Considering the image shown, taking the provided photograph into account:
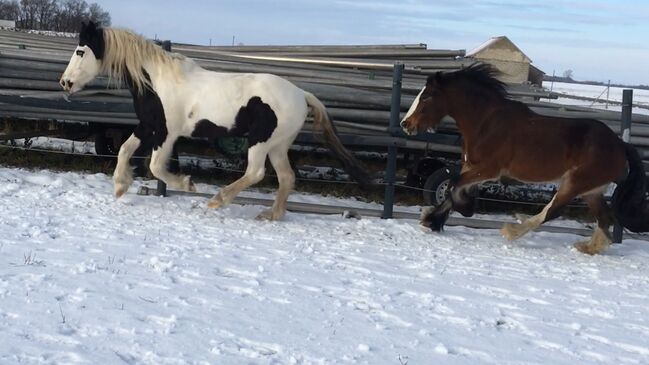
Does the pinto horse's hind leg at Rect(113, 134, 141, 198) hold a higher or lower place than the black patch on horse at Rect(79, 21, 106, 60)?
lower

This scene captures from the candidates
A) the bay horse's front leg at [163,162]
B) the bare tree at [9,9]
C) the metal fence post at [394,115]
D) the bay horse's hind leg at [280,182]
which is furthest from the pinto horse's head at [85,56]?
the bare tree at [9,9]

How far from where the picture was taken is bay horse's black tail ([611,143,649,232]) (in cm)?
710

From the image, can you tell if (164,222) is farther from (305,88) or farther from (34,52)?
(34,52)

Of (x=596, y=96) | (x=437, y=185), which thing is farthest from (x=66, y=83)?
(x=596, y=96)

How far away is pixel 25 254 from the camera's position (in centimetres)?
498

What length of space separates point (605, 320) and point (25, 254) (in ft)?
12.9

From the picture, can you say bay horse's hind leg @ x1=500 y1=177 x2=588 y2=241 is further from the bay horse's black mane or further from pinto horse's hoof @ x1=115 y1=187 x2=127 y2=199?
pinto horse's hoof @ x1=115 y1=187 x2=127 y2=199

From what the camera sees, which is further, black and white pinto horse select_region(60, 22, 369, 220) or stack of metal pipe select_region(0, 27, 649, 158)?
stack of metal pipe select_region(0, 27, 649, 158)

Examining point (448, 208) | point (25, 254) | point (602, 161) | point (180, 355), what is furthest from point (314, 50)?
point (180, 355)

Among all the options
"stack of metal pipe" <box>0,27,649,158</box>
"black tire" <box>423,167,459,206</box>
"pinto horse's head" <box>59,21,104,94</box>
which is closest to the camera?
"pinto horse's head" <box>59,21,104,94</box>

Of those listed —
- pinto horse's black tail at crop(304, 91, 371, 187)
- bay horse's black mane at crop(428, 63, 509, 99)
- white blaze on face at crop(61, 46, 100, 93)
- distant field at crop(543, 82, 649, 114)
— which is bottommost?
pinto horse's black tail at crop(304, 91, 371, 187)

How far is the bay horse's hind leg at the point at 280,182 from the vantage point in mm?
7441

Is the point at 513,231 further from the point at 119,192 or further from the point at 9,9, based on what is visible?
the point at 9,9

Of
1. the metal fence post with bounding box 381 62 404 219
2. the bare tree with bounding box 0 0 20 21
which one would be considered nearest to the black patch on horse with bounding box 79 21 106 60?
the metal fence post with bounding box 381 62 404 219
